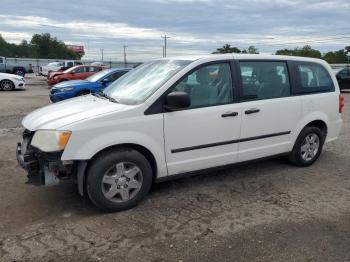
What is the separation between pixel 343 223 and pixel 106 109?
2770mm

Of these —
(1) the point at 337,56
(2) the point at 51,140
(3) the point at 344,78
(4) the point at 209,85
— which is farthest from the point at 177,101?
(1) the point at 337,56

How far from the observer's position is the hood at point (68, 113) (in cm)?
392

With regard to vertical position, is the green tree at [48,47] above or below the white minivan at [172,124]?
above

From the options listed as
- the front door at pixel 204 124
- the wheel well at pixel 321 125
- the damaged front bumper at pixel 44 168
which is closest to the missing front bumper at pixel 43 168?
the damaged front bumper at pixel 44 168

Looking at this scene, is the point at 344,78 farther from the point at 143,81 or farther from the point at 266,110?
the point at 143,81

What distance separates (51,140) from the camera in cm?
378

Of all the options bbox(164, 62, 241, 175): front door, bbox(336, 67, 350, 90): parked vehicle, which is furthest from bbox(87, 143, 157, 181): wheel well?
bbox(336, 67, 350, 90): parked vehicle

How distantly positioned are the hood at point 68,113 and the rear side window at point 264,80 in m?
1.67

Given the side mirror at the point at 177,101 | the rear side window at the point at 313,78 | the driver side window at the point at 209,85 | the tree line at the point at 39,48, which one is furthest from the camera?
the tree line at the point at 39,48

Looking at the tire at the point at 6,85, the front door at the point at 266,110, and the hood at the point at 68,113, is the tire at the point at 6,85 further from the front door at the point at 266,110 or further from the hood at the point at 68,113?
the front door at the point at 266,110

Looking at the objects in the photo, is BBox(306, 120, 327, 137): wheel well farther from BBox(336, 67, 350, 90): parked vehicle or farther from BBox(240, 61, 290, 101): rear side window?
BBox(336, 67, 350, 90): parked vehicle

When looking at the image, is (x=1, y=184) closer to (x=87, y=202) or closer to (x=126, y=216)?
(x=87, y=202)

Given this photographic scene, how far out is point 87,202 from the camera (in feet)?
14.4

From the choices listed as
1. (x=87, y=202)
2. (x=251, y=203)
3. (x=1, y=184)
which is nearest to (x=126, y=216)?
(x=87, y=202)
